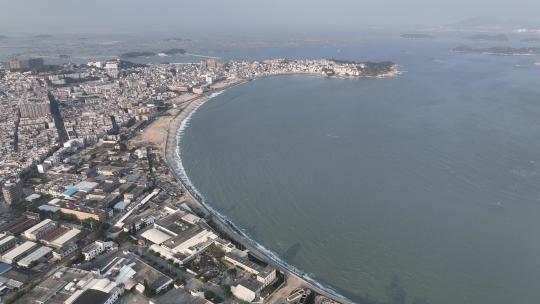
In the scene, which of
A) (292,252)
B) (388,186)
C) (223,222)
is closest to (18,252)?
(223,222)

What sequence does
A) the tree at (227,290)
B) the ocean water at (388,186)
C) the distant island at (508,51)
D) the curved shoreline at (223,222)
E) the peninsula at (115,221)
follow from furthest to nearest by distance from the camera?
the distant island at (508,51) < the ocean water at (388,186) < the curved shoreline at (223,222) < the peninsula at (115,221) < the tree at (227,290)

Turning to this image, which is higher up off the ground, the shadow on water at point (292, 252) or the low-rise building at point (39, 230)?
the low-rise building at point (39, 230)

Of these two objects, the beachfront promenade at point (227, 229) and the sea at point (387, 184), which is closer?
the beachfront promenade at point (227, 229)

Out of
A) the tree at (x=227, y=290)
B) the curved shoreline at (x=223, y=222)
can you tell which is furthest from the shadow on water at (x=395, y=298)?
the tree at (x=227, y=290)

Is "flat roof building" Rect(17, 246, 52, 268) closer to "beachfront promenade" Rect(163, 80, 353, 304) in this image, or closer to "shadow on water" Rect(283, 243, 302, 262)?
"beachfront promenade" Rect(163, 80, 353, 304)

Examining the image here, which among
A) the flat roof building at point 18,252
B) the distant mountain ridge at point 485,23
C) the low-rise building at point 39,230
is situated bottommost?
the flat roof building at point 18,252

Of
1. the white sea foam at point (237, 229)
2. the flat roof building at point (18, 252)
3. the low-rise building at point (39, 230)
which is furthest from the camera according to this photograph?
the low-rise building at point (39, 230)

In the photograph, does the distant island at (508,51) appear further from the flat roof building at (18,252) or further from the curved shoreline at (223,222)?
the flat roof building at (18,252)

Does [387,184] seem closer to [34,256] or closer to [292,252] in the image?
[292,252]
